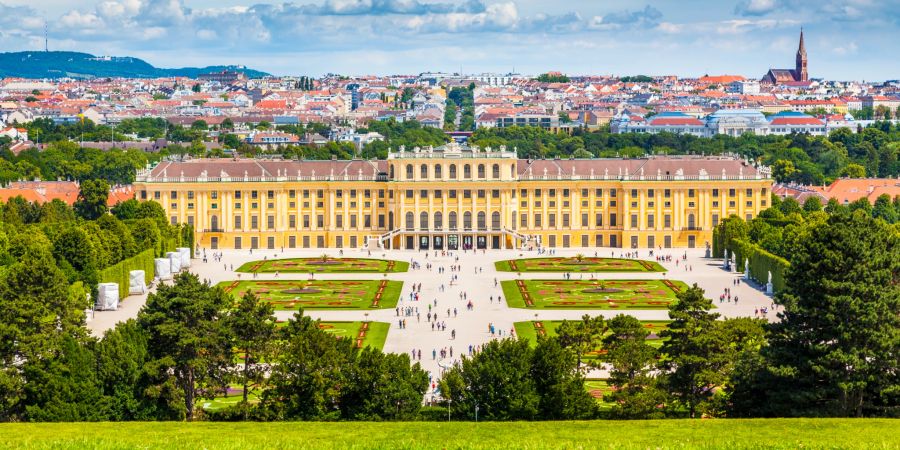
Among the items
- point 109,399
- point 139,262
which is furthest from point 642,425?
point 139,262

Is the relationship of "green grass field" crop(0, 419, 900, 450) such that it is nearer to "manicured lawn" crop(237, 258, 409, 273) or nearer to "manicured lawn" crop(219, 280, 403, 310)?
"manicured lawn" crop(219, 280, 403, 310)

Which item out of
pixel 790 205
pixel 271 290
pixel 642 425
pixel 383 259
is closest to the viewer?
pixel 642 425

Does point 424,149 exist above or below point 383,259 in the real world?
above

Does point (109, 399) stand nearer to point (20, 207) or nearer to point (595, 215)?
→ point (20, 207)

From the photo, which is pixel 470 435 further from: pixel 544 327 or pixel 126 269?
pixel 126 269

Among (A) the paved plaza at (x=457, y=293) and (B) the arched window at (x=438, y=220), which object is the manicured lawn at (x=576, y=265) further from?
(B) the arched window at (x=438, y=220)
